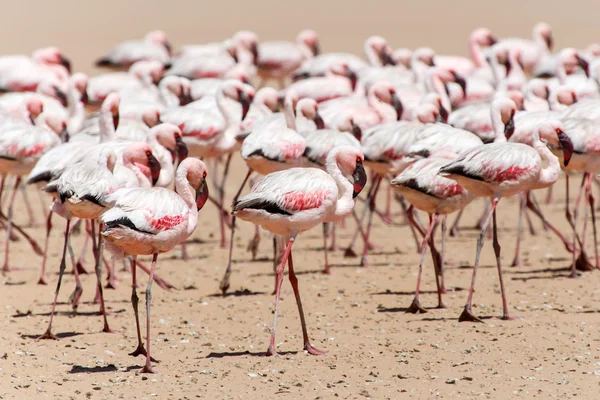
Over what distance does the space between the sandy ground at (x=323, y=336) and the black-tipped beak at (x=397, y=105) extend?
151 centimetres

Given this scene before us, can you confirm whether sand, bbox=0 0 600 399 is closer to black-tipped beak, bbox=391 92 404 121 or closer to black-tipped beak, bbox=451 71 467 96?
black-tipped beak, bbox=391 92 404 121

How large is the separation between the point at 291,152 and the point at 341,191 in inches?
75.7

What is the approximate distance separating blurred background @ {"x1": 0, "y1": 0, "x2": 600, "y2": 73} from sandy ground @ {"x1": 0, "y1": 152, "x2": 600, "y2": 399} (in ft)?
60.0

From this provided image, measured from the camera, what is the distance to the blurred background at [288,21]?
102 ft

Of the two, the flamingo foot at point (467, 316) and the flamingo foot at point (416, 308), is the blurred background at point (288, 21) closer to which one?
the flamingo foot at point (416, 308)

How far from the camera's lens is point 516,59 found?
15.7 metres

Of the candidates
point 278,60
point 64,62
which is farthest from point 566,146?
point 64,62

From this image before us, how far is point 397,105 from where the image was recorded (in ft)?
38.7

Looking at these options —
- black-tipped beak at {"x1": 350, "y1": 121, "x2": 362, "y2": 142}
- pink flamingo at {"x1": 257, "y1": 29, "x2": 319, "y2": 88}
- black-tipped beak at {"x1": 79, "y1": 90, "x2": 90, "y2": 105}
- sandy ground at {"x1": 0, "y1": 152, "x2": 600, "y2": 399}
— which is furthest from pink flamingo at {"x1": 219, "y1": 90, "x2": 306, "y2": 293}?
pink flamingo at {"x1": 257, "y1": 29, "x2": 319, "y2": 88}

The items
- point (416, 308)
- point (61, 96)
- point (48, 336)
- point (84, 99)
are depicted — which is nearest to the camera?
point (48, 336)

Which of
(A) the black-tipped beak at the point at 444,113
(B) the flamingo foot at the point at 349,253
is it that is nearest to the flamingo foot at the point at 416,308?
(B) the flamingo foot at the point at 349,253

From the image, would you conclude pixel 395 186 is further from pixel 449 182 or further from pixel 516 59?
pixel 516 59

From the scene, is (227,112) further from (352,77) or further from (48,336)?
→ (352,77)

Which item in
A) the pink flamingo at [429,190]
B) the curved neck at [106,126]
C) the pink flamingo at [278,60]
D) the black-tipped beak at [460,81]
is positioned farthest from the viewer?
the pink flamingo at [278,60]
